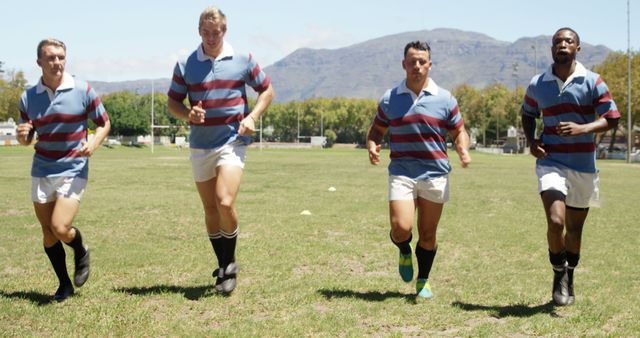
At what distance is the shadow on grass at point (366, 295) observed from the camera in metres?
6.41

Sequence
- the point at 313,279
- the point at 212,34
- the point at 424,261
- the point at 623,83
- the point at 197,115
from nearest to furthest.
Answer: the point at 197,115
the point at 212,34
the point at 424,261
the point at 313,279
the point at 623,83

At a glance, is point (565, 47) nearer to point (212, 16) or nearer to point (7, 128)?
point (212, 16)

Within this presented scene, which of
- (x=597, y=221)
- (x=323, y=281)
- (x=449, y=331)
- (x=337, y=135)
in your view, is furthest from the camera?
(x=337, y=135)

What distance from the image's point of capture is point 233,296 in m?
6.43

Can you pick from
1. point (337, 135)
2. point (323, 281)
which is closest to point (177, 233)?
point (323, 281)

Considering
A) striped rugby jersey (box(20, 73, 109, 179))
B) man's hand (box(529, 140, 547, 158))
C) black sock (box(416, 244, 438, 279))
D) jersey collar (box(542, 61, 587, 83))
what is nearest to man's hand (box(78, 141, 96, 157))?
striped rugby jersey (box(20, 73, 109, 179))

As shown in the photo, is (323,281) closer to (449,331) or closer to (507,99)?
(449,331)

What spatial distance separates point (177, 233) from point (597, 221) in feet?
25.7

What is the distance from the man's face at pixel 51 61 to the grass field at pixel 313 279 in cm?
199

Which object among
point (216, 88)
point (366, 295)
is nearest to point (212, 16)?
point (216, 88)

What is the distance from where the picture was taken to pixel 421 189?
6.31 metres

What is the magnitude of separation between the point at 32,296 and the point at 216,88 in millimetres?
2513

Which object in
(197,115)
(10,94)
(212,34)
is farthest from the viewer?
(10,94)

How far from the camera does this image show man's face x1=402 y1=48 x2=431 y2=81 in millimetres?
6199
